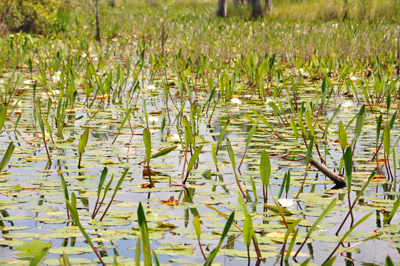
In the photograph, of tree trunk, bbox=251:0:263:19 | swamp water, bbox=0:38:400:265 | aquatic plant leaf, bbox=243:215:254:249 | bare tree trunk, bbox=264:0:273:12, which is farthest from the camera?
bare tree trunk, bbox=264:0:273:12

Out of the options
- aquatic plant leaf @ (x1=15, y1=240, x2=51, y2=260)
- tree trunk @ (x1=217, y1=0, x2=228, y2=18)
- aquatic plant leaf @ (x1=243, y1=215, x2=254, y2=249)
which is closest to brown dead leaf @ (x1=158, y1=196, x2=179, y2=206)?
aquatic plant leaf @ (x1=15, y1=240, x2=51, y2=260)

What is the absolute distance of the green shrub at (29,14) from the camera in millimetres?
10906

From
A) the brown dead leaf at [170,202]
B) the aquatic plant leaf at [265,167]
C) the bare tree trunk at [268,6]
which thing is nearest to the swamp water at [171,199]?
A: the brown dead leaf at [170,202]

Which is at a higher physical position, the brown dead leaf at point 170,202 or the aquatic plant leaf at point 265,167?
the aquatic plant leaf at point 265,167

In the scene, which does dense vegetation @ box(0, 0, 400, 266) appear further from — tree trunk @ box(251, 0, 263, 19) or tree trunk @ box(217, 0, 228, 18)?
tree trunk @ box(217, 0, 228, 18)

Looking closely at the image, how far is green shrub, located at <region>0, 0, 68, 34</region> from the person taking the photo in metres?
10.9

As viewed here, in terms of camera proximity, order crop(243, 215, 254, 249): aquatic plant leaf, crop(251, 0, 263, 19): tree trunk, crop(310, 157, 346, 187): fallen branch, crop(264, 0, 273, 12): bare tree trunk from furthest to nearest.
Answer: crop(264, 0, 273, 12): bare tree trunk < crop(251, 0, 263, 19): tree trunk < crop(310, 157, 346, 187): fallen branch < crop(243, 215, 254, 249): aquatic plant leaf

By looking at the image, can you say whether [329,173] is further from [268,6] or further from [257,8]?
[268,6]

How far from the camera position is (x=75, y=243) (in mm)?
1657

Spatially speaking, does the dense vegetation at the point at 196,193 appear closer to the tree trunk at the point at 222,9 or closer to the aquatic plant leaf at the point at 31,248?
the aquatic plant leaf at the point at 31,248

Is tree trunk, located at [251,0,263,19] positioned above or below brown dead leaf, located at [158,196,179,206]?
above

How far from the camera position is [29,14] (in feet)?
39.3

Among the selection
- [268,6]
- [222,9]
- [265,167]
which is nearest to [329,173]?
[265,167]

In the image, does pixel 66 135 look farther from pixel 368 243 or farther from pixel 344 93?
pixel 344 93
